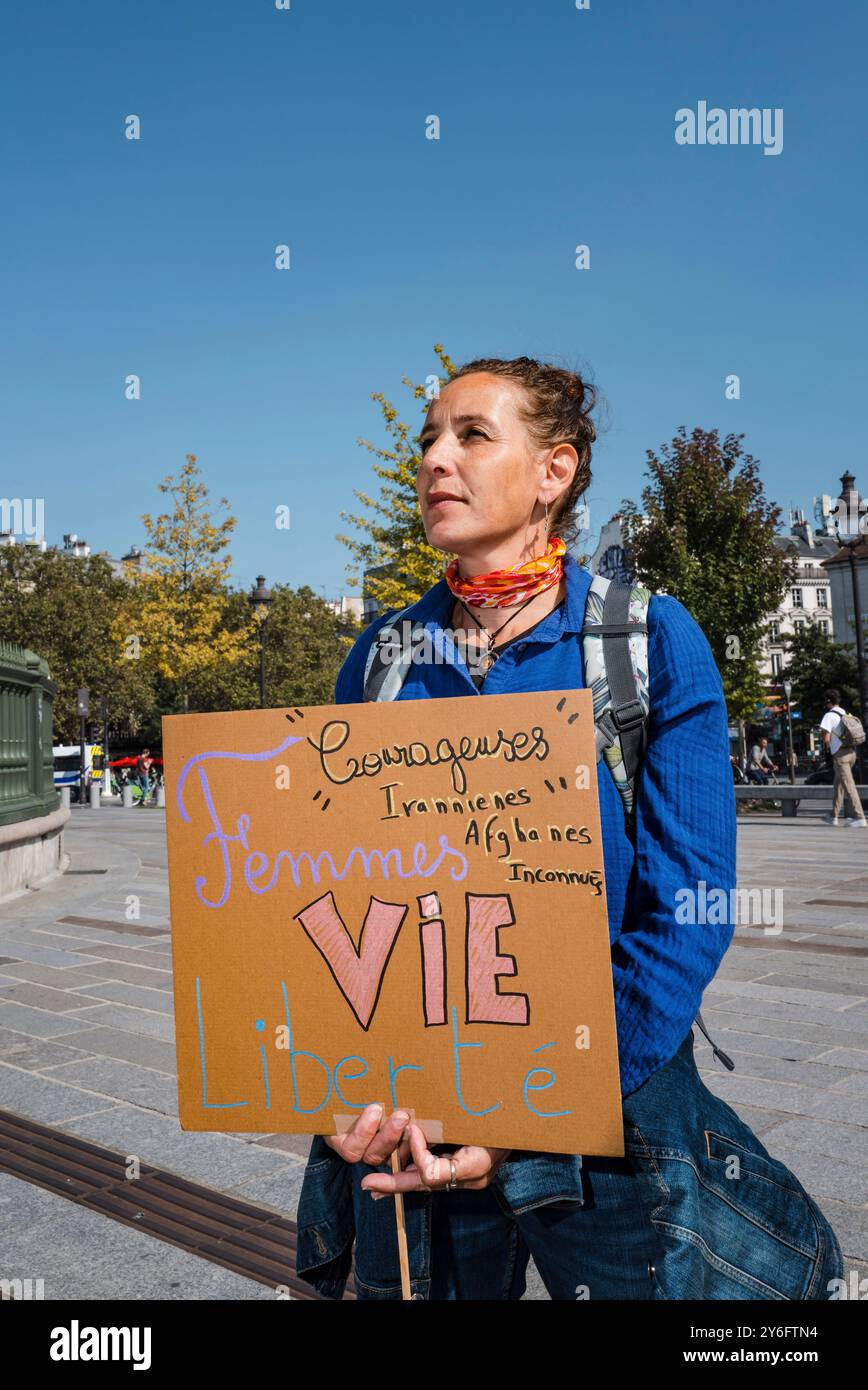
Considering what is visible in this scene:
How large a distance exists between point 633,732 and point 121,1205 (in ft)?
8.78

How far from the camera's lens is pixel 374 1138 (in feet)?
5.77

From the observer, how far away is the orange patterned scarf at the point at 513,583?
2027 mm

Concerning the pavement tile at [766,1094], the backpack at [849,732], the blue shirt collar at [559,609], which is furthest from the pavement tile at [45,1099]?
the backpack at [849,732]

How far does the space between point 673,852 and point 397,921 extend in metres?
0.44

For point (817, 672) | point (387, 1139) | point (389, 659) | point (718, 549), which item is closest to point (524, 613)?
point (389, 659)

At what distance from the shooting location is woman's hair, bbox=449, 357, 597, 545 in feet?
6.84

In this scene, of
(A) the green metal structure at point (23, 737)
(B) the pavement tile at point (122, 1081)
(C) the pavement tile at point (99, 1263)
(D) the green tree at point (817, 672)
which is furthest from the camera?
(D) the green tree at point (817, 672)

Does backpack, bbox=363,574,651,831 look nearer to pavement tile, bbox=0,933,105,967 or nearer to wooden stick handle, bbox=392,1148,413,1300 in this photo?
wooden stick handle, bbox=392,1148,413,1300

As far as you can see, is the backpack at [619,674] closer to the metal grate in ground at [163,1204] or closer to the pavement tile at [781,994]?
the metal grate in ground at [163,1204]

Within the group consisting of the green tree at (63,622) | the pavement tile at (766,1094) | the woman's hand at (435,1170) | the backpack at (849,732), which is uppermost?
the green tree at (63,622)

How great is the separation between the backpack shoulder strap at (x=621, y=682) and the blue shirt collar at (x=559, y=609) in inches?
1.8

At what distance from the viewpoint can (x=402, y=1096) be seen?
5.79 feet

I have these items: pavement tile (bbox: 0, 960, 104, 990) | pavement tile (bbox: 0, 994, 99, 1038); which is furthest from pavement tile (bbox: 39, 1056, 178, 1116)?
pavement tile (bbox: 0, 960, 104, 990)
